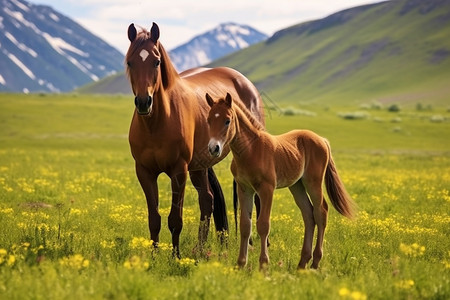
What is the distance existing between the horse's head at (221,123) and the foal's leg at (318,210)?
1.67m

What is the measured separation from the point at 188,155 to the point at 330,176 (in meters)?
2.29

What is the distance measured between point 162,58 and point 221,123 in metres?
2.51

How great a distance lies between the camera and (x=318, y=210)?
859 cm

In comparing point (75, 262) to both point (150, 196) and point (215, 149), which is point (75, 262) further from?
point (150, 196)

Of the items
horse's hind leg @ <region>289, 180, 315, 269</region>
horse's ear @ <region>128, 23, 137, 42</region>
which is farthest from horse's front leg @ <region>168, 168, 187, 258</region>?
horse's ear @ <region>128, 23, 137, 42</region>

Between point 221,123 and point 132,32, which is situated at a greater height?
point 132,32

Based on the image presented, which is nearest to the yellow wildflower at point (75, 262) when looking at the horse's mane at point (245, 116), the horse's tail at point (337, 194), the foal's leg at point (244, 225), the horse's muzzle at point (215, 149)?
the horse's muzzle at point (215, 149)

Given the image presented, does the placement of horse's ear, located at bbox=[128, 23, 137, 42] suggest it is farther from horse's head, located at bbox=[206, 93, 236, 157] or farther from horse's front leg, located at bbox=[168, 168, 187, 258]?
horse's front leg, located at bbox=[168, 168, 187, 258]

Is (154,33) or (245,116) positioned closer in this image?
(245,116)

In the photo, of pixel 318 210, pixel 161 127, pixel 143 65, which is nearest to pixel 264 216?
pixel 318 210

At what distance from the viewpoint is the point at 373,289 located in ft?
21.9

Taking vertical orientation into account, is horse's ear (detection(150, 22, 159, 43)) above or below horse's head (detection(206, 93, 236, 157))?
above

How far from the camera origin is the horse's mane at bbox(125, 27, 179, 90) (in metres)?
8.75

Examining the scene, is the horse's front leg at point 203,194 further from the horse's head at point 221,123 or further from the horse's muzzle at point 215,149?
the horse's muzzle at point 215,149
